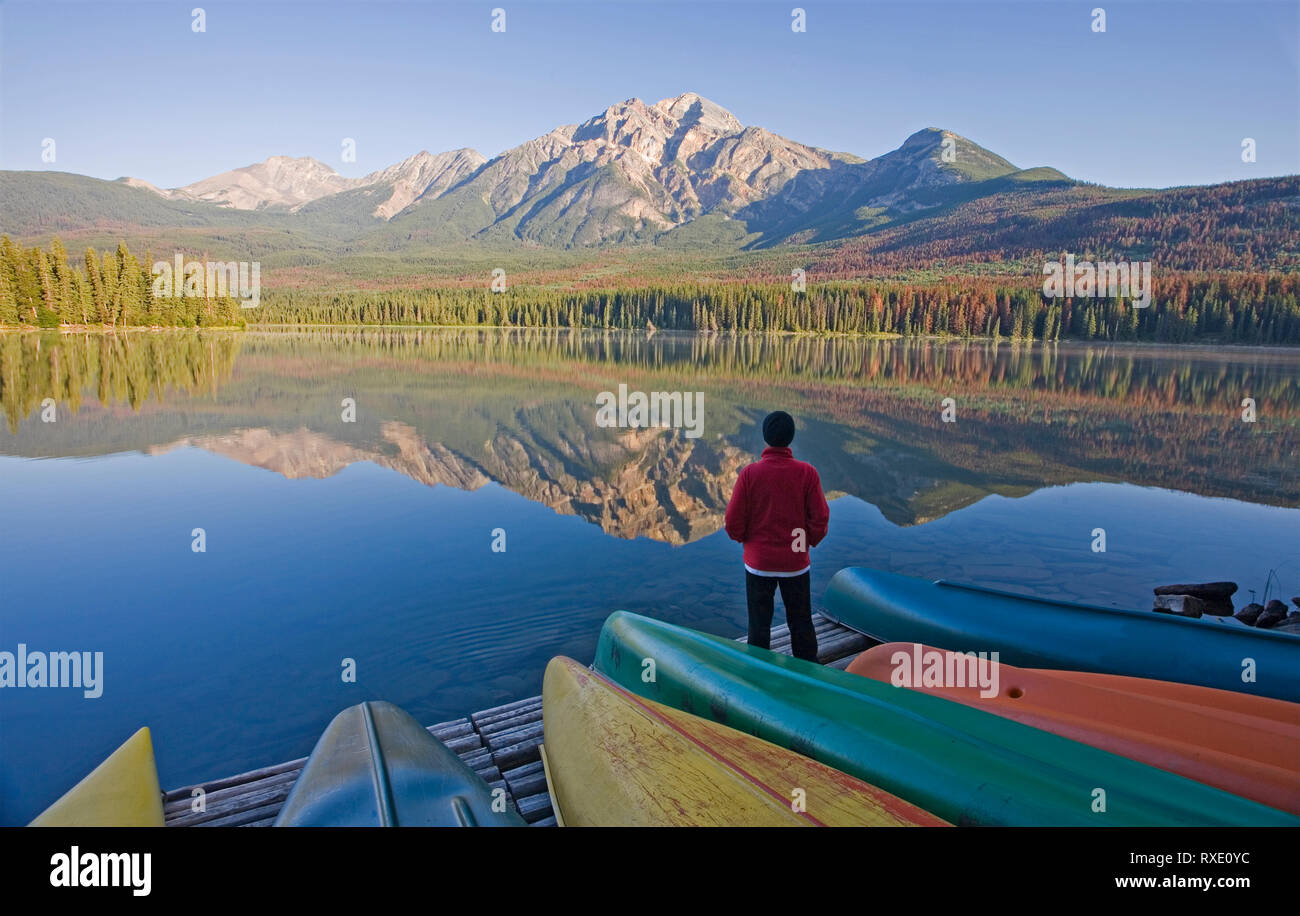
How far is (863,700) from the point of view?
213 inches

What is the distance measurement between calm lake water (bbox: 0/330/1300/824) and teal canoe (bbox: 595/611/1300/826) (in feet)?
8.98

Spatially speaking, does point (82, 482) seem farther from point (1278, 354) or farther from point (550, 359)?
point (1278, 354)

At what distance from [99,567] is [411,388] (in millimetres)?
24250

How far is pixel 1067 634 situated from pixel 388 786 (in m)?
6.64

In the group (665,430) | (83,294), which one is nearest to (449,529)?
(665,430)

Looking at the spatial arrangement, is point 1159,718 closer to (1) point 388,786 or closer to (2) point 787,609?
(2) point 787,609

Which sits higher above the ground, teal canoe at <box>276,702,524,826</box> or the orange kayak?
teal canoe at <box>276,702,524,826</box>

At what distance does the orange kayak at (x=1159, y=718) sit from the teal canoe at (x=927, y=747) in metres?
0.64

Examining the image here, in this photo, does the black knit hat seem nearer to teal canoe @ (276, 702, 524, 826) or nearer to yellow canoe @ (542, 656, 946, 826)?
yellow canoe @ (542, 656, 946, 826)

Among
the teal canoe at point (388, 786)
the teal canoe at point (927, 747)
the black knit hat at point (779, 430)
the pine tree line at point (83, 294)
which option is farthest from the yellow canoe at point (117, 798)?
the pine tree line at point (83, 294)

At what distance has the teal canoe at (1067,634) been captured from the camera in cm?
653

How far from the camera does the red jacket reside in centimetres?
637

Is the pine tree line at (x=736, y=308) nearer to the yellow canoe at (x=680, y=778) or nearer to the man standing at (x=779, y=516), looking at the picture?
the man standing at (x=779, y=516)

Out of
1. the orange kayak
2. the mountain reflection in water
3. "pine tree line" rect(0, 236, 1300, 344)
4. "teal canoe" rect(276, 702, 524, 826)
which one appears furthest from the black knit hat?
"pine tree line" rect(0, 236, 1300, 344)
